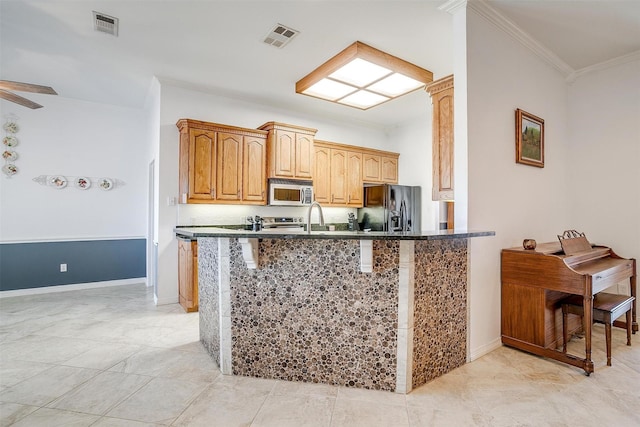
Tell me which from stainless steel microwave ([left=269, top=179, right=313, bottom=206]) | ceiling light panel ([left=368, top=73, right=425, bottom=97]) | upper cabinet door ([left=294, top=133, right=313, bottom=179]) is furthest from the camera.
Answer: upper cabinet door ([left=294, top=133, right=313, bottom=179])

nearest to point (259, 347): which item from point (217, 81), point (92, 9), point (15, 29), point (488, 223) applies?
point (488, 223)

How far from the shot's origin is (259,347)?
7.20ft

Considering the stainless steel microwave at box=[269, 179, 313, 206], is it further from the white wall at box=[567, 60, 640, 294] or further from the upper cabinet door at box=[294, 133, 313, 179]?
the white wall at box=[567, 60, 640, 294]

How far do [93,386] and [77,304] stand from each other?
252 cm

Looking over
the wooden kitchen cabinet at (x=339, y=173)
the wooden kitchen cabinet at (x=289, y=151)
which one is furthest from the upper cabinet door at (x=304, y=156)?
the wooden kitchen cabinet at (x=339, y=173)

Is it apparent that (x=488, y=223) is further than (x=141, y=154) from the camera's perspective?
No

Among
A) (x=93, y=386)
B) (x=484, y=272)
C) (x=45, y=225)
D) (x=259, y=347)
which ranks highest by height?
(x=45, y=225)

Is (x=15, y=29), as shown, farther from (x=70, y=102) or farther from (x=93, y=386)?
(x=93, y=386)

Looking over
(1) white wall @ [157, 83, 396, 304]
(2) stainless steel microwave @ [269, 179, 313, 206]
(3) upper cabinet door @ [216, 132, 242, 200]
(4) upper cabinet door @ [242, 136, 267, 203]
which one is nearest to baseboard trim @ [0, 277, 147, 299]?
(1) white wall @ [157, 83, 396, 304]

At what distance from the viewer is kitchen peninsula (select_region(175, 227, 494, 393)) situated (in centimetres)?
199

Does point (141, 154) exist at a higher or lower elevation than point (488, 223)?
higher

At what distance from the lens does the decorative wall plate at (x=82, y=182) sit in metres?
4.84

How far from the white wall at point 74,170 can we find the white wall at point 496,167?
16.8 feet

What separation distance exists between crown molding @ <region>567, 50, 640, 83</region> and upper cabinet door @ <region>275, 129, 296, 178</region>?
11.7 feet
